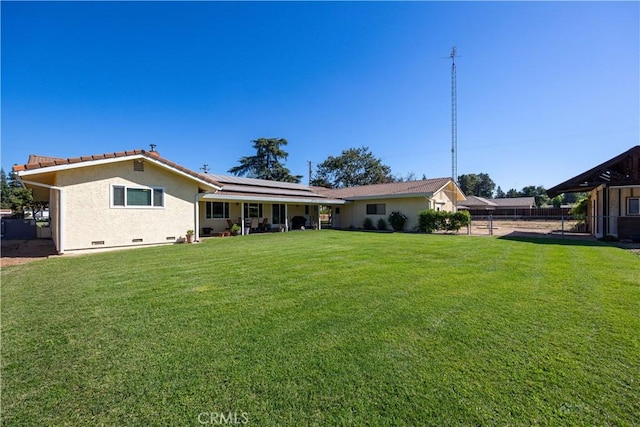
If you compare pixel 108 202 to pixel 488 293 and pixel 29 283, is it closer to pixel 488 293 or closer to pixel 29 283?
pixel 29 283

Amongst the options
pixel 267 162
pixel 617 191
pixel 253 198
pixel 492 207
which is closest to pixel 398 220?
pixel 253 198

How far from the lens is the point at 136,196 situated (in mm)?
11664

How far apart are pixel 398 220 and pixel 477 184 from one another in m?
73.9

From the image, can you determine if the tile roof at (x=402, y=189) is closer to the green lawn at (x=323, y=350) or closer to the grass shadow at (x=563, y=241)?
the grass shadow at (x=563, y=241)

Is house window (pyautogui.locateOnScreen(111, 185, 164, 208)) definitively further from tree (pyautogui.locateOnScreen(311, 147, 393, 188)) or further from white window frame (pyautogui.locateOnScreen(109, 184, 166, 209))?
tree (pyautogui.locateOnScreen(311, 147, 393, 188))

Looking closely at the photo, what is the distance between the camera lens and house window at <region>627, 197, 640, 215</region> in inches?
559

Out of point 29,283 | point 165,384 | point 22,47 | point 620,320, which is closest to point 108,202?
point 29,283

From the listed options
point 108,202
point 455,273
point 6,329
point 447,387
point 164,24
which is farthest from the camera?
point 164,24

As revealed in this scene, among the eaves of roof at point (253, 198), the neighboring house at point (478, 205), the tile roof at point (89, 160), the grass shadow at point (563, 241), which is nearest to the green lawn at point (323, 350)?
the tile roof at point (89, 160)

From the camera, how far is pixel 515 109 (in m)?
19.0

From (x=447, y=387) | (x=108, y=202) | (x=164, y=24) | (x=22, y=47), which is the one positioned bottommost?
(x=447, y=387)

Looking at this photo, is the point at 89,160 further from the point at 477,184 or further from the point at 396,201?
the point at 477,184

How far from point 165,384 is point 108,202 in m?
11.3

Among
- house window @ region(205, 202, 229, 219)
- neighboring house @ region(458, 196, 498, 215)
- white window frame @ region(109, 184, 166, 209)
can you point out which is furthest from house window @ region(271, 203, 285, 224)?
neighboring house @ region(458, 196, 498, 215)
